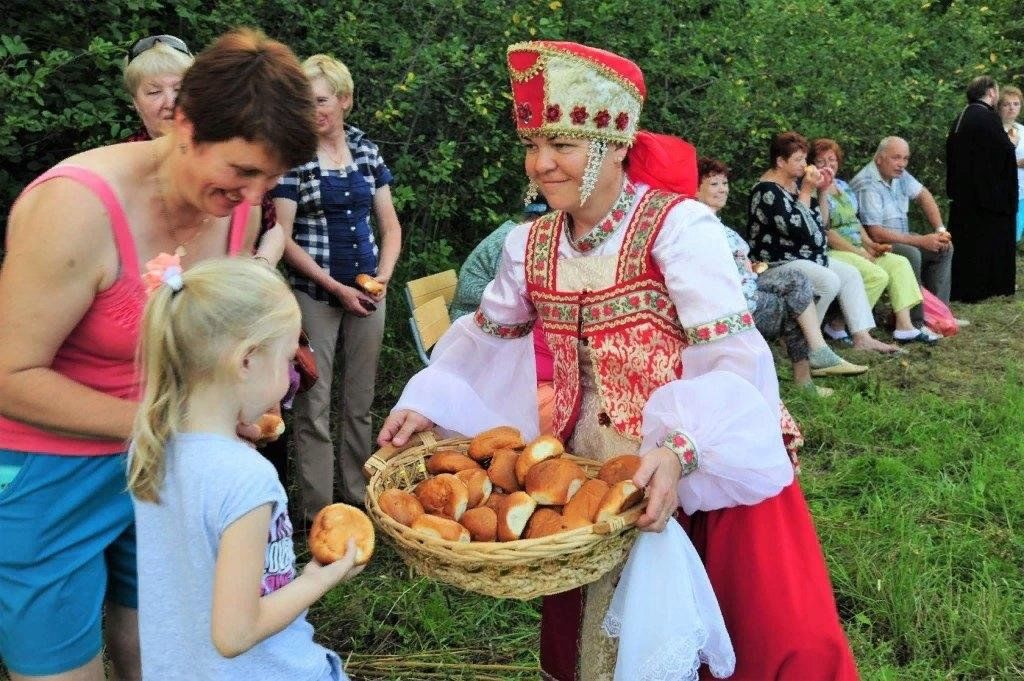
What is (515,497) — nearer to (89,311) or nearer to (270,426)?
(270,426)

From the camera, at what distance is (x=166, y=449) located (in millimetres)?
1663

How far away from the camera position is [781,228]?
689 centimetres

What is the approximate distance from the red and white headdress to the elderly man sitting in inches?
258

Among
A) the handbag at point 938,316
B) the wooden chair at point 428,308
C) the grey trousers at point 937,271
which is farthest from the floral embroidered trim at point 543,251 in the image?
the grey trousers at point 937,271

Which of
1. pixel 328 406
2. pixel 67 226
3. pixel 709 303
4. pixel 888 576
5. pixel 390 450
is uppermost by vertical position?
pixel 67 226

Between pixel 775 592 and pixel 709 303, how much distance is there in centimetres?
63

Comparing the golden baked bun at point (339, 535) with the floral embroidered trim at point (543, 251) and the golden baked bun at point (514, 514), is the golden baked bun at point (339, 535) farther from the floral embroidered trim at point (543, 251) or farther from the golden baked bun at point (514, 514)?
the floral embroidered trim at point (543, 251)

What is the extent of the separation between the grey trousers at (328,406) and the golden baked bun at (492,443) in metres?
1.72

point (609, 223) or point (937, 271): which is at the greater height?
point (609, 223)

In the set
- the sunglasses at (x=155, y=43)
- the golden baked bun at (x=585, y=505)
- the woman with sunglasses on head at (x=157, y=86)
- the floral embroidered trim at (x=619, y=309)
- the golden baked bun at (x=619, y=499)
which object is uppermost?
the sunglasses at (x=155, y=43)

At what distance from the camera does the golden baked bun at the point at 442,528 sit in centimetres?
193

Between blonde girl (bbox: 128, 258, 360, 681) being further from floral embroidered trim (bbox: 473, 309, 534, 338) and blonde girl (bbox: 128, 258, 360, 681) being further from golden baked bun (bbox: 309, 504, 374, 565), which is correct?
floral embroidered trim (bbox: 473, 309, 534, 338)

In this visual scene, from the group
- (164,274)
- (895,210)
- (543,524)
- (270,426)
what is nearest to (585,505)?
(543,524)

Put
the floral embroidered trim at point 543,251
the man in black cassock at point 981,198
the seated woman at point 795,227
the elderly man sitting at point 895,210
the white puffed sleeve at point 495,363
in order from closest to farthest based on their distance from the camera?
the floral embroidered trim at point 543,251 < the white puffed sleeve at point 495,363 < the seated woman at point 795,227 < the elderly man sitting at point 895,210 < the man in black cassock at point 981,198
